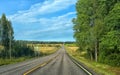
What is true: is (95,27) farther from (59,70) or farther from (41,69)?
(59,70)

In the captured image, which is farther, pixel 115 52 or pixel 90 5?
pixel 90 5

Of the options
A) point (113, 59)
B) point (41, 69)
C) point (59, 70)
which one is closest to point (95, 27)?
point (113, 59)

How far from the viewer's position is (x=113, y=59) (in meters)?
43.7

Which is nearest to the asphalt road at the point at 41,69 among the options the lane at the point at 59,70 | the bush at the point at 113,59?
the lane at the point at 59,70

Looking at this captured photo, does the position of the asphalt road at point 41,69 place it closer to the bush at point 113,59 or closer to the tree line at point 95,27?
the bush at point 113,59

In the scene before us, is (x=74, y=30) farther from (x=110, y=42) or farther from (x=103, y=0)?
(x=110, y=42)

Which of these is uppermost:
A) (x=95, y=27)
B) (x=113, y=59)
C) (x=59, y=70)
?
(x=95, y=27)

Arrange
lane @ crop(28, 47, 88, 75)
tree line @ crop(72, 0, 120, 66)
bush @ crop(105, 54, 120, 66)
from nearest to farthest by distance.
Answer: lane @ crop(28, 47, 88, 75) → bush @ crop(105, 54, 120, 66) → tree line @ crop(72, 0, 120, 66)

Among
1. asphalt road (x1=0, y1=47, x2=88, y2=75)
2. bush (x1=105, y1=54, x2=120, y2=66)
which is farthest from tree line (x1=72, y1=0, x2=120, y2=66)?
asphalt road (x1=0, y1=47, x2=88, y2=75)

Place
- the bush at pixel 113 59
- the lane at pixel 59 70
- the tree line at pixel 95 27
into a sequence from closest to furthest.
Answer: the lane at pixel 59 70
the bush at pixel 113 59
the tree line at pixel 95 27

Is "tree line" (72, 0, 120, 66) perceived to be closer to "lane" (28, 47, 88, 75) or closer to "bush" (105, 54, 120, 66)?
"bush" (105, 54, 120, 66)

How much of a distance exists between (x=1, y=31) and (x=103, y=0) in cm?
7811

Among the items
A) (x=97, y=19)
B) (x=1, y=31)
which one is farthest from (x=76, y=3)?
(x=1, y=31)

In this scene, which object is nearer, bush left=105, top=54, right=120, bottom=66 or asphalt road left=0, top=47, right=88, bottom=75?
asphalt road left=0, top=47, right=88, bottom=75
